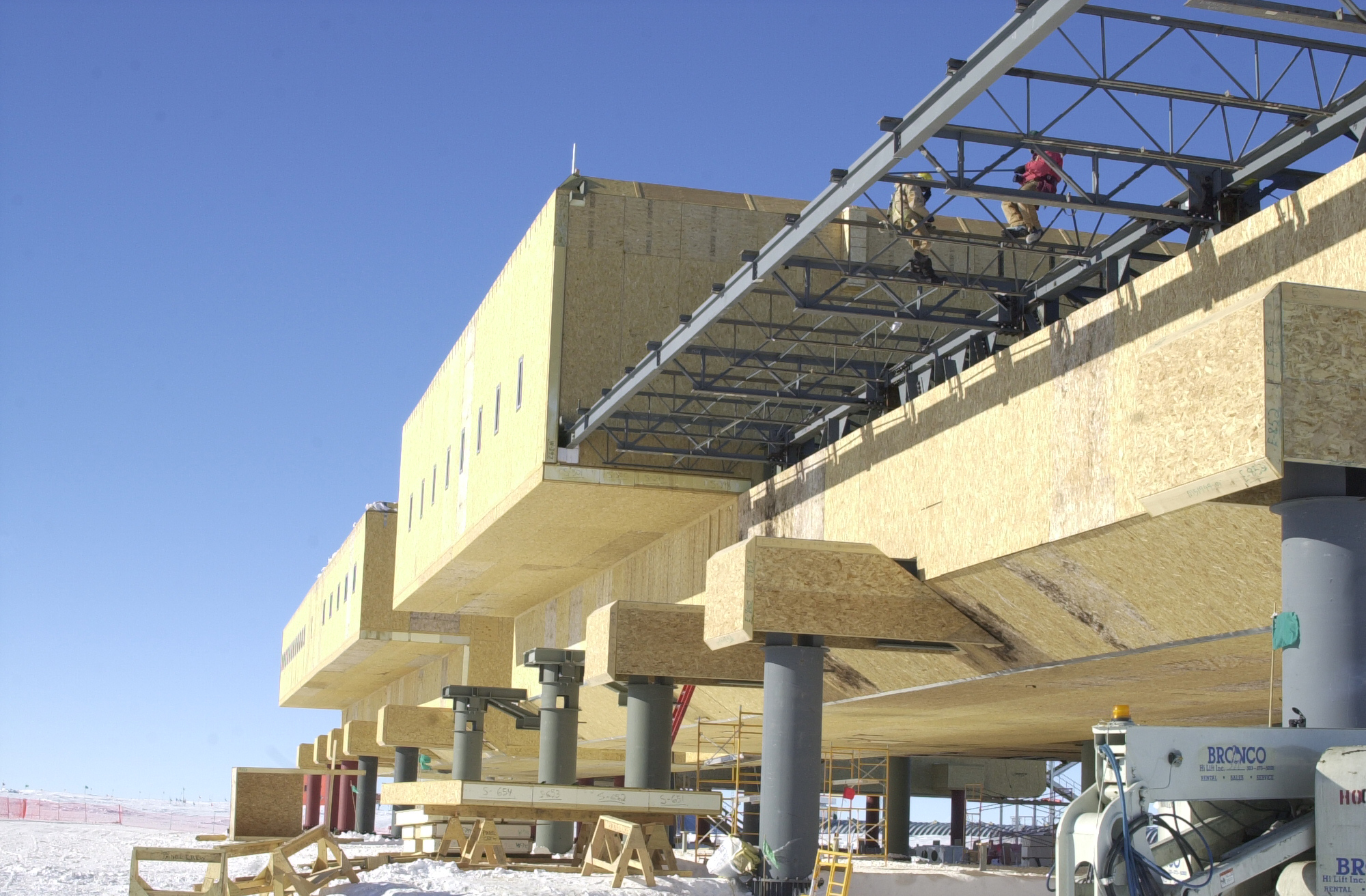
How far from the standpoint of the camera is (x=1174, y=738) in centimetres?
874

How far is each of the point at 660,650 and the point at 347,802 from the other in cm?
5390

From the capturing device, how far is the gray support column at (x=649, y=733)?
88.5 ft

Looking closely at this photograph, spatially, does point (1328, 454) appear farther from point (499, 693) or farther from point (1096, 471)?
point (499, 693)

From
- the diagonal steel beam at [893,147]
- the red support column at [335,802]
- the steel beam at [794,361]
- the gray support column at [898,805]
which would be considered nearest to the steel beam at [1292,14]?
the diagonal steel beam at [893,147]

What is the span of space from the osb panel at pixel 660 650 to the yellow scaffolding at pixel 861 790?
11734mm

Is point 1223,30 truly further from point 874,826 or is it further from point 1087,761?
point 874,826

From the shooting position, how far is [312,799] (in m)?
87.4

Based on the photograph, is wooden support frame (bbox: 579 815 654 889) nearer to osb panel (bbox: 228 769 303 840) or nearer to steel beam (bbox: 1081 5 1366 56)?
steel beam (bbox: 1081 5 1366 56)

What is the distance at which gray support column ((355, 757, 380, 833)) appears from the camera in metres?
56.9

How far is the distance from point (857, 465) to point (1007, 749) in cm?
3047

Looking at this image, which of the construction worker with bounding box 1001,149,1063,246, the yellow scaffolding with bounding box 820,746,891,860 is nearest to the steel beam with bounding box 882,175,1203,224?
the construction worker with bounding box 1001,149,1063,246

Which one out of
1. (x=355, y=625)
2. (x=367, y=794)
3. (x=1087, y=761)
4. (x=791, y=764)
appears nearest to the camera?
(x=791, y=764)

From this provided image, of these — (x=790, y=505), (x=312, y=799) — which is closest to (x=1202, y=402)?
(x=790, y=505)

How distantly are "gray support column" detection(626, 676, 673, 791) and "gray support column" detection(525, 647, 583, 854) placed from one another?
2.40 m
